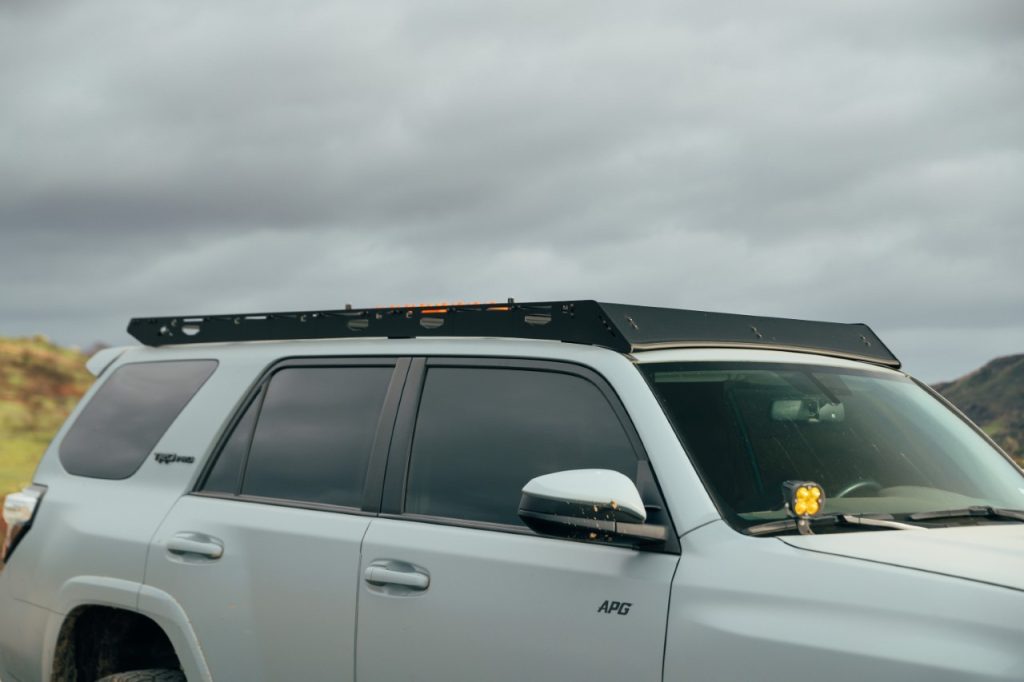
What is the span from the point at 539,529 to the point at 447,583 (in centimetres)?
50

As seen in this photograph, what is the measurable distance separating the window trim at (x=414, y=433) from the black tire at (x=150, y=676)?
52.6 inches

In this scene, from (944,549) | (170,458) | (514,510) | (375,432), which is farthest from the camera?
(170,458)

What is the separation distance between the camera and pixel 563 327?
158 inches

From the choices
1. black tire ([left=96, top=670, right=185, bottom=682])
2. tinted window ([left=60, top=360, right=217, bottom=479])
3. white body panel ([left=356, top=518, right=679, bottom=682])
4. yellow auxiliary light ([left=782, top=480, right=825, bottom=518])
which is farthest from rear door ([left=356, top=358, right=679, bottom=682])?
tinted window ([left=60, top=360, right=217, bottom=479])

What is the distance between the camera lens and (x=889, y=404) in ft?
14.6

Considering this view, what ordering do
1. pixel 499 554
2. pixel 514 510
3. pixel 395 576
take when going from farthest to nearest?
1. pixel 395 576
2. pixel 514 510
3. pixel 499 554

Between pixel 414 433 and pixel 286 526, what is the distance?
2.09 feet

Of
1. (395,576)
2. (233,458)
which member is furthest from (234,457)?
(395,576)

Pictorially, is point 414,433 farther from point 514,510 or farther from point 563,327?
point 563,327

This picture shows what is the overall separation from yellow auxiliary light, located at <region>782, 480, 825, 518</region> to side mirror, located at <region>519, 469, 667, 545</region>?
0.37m

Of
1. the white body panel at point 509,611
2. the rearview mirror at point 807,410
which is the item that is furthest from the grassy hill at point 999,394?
the white body panel at point 509,611

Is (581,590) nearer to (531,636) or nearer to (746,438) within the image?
(531,636)

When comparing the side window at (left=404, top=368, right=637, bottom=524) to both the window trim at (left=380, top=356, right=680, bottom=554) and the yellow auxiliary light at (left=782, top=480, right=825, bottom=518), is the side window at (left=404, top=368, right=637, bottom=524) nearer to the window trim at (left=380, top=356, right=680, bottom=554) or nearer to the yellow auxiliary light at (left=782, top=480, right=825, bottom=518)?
the window trim at (left=380, top=356, right=680, bottom=554)

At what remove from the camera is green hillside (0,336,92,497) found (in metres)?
24.2
